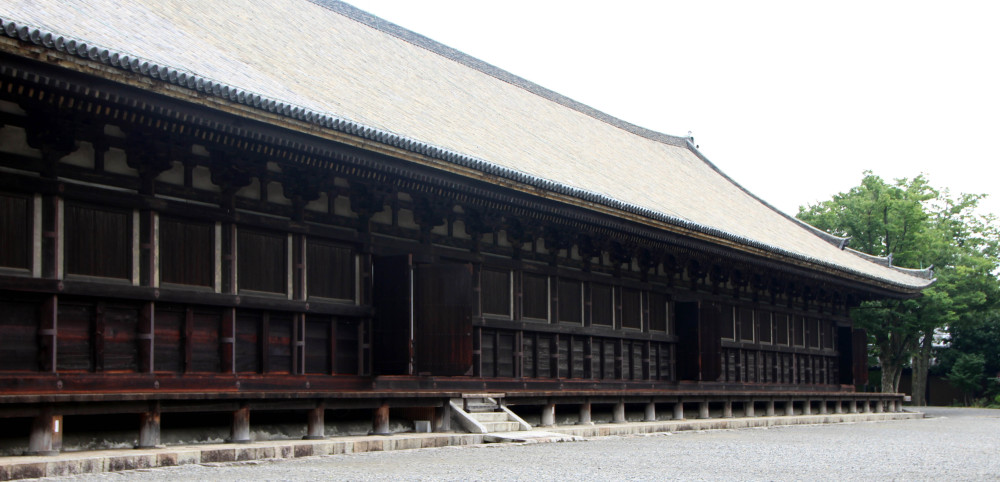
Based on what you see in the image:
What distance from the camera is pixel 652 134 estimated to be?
125ft

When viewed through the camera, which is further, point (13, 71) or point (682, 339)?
point (682, 339)

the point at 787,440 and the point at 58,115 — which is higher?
the point at 58,115

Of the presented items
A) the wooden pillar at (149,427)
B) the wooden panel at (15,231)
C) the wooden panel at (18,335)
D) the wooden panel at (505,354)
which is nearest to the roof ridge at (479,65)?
the wooden panel at (505,354)

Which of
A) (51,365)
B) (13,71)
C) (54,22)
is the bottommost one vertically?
(51,365)

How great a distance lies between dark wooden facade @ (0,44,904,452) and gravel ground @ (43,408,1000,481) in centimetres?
196

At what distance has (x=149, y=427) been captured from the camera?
39.2 feet

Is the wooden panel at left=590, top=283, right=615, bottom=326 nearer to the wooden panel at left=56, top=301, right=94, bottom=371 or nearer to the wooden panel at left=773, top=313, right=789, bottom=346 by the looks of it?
the wooden panel at left=773, top=313, right=789, bottom=346

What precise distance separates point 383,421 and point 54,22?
Answer: 270 inches

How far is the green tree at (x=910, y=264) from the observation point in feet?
148

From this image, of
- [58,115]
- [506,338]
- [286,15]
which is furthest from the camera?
[286,15]

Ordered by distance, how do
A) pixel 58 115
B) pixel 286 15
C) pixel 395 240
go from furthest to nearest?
pixel 286 15
pixel 395 240
pixel 58 115

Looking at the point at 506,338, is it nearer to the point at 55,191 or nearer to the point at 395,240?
the point at 395,240

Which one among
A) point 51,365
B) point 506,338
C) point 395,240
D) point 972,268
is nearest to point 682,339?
point 506,338

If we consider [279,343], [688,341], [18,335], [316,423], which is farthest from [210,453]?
[688,341]
